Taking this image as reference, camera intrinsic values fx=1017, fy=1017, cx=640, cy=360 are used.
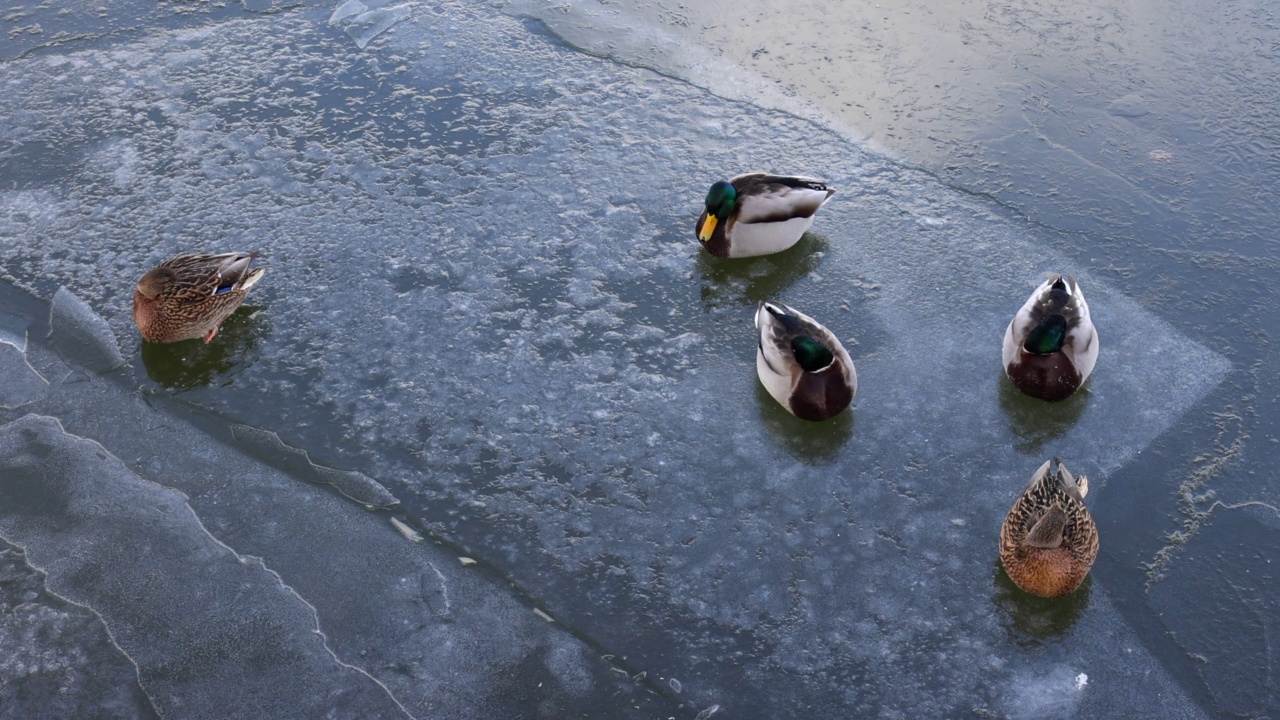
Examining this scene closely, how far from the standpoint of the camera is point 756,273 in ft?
14.8

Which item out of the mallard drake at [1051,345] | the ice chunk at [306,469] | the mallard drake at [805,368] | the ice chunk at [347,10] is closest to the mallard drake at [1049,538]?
the mallard drake at [1051,345]

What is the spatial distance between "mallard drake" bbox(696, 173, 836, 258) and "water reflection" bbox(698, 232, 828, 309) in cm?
8

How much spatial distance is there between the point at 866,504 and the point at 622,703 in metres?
1.11

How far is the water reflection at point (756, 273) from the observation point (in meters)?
4.37

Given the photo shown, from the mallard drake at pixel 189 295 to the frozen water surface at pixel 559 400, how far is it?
4.8 inches

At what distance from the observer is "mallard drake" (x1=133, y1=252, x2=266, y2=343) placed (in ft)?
12.9

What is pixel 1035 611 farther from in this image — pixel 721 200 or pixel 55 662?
pixel 55 662

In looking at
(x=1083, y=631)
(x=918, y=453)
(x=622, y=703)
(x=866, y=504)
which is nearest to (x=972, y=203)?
(x=918, y=453)

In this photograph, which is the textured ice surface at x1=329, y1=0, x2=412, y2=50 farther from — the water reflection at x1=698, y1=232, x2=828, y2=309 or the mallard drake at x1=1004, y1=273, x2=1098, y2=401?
the mallard drake at x1=1004, y1=273, x2=1098, y2=401

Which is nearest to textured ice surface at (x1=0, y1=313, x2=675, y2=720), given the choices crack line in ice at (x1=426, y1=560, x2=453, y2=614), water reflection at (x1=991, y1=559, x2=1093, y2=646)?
crack line in ice at (x1=426, y1=560, x2=453, y2=614)

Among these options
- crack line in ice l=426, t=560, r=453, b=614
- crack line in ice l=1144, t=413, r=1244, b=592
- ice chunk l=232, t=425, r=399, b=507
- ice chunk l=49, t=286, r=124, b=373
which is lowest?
ice chunk l=49, t=286, r=124, b=373

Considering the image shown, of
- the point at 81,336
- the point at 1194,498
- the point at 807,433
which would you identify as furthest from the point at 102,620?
the point at 1194,498

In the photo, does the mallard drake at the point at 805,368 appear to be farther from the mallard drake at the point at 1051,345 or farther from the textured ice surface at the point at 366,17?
the textured ice surface at the point at 366,17

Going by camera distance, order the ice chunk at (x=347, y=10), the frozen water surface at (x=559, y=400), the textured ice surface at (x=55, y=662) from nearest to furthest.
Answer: the textured ice surface at (x=55, y=662) → the frozen water surface at (x=559, y=400) → the ice chunk at (x=347, y=10)
